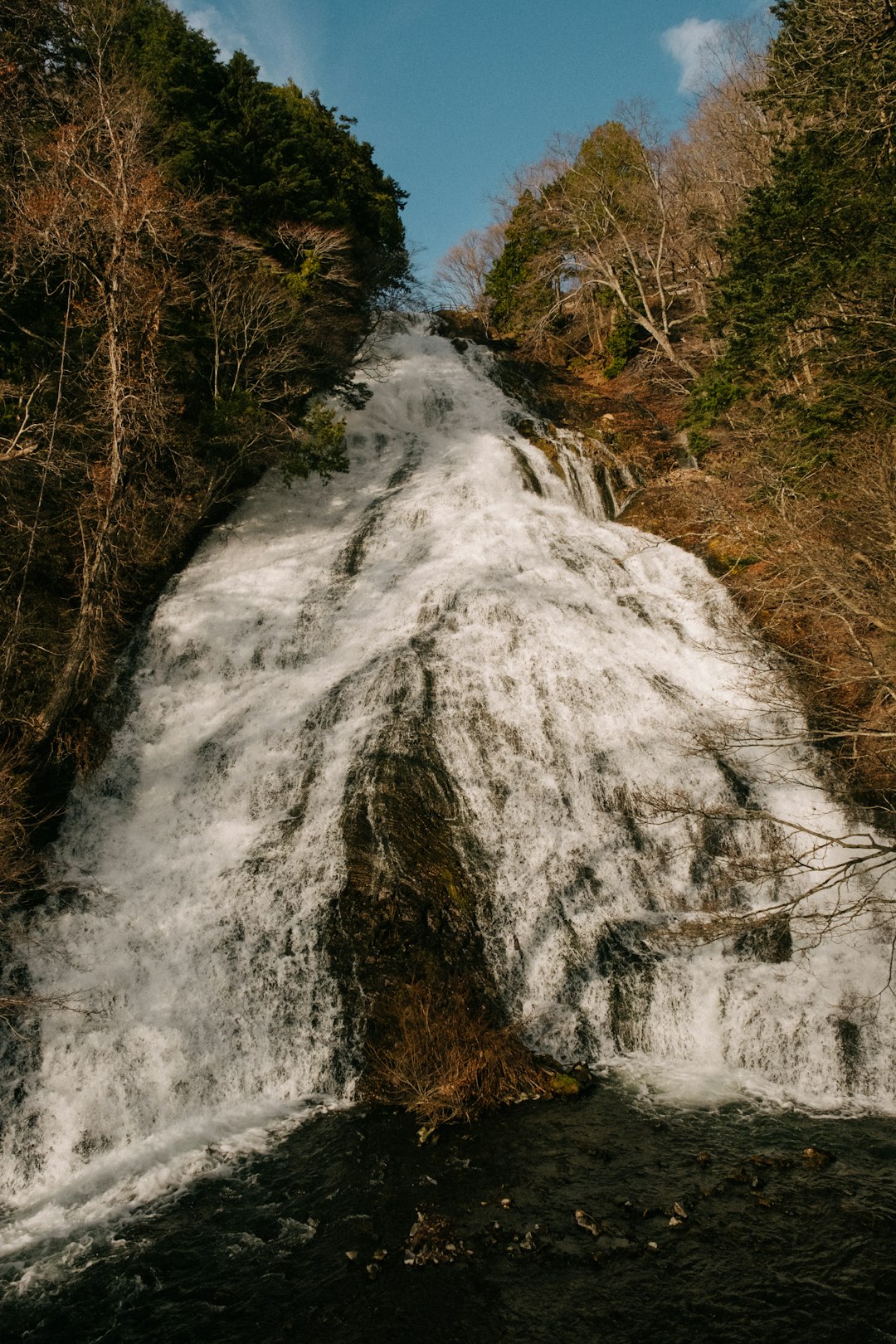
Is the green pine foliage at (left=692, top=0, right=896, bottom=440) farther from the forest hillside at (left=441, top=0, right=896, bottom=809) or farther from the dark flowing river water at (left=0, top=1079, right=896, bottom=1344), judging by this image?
the dark flowing river water at (left=0, top=1079, right=896, bottom=1344)

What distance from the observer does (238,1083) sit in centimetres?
937

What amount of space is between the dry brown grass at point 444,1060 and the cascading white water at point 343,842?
25.8 inches

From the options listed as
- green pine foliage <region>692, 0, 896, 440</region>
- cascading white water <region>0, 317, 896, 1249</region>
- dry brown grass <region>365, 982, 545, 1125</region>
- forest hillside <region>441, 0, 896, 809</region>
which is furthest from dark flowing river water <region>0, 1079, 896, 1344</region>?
green pine foliage <region>692, 0, 896, 440</region>

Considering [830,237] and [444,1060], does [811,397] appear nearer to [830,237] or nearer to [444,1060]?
[830,237]

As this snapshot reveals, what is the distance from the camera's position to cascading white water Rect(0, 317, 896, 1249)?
30.0ft

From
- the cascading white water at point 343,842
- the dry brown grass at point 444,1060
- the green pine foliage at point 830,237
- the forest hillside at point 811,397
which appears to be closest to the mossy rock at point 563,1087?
the dry brown grass at point 444,1060

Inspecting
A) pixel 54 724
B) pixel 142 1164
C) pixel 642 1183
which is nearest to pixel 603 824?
pixel 642 1183

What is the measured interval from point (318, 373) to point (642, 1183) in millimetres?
21586

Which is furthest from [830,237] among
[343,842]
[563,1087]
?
[563,1087]

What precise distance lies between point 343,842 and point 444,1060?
3.34 meters

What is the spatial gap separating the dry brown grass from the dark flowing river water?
333 mm

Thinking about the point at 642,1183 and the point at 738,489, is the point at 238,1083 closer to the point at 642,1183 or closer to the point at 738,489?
the point at 642,1183

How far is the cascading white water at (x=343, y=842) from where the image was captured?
9.16 metres

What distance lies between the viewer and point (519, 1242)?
6.75 metres
